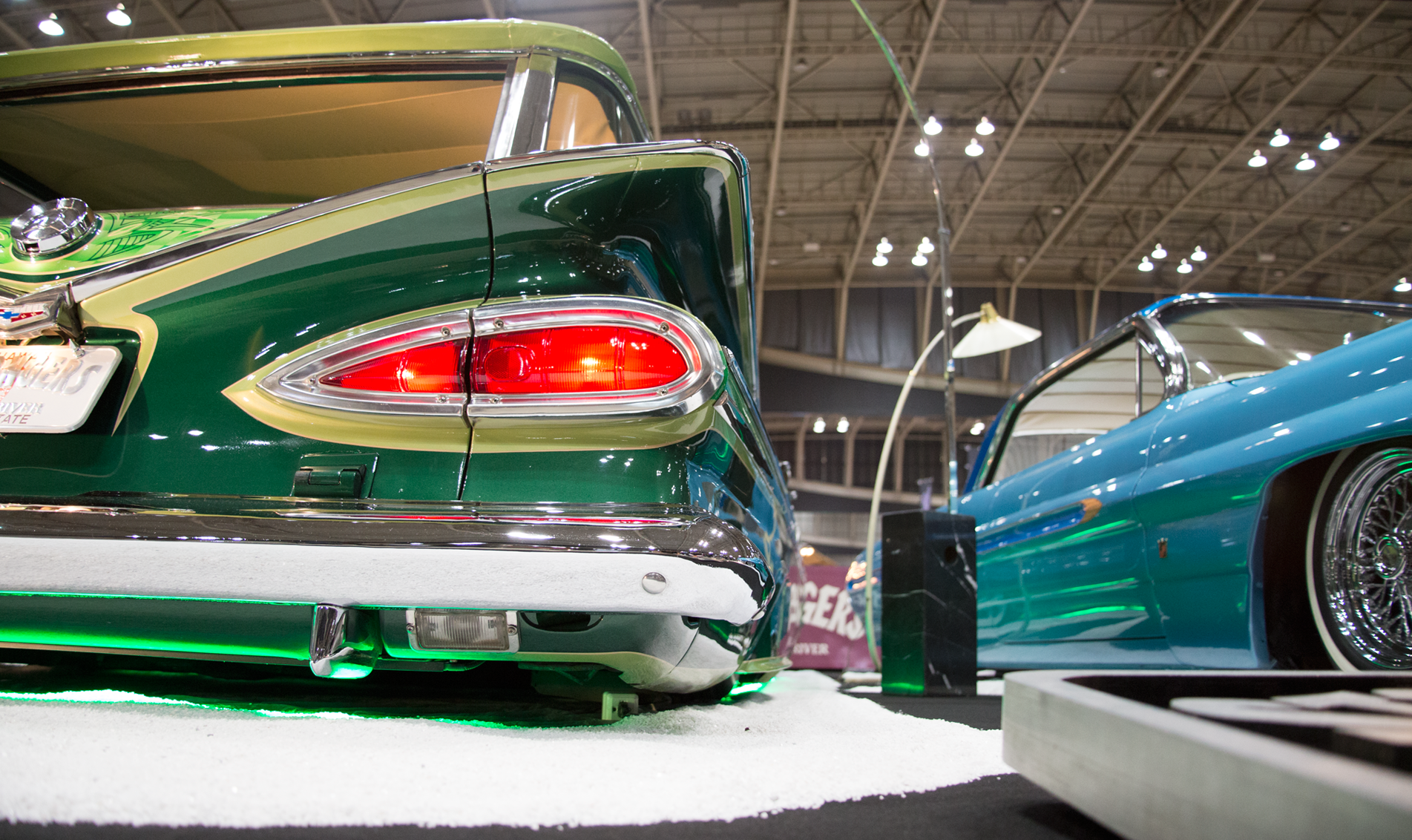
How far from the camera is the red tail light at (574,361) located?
1319 millimetres

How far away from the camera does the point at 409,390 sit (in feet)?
4.34

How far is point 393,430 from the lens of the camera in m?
1.31

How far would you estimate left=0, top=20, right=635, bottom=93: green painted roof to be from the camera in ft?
5.72

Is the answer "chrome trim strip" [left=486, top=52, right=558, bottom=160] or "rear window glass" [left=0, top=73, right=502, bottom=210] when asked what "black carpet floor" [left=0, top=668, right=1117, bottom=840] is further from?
"rear window glass" [left=0, top=73, right=502, bottom=210]

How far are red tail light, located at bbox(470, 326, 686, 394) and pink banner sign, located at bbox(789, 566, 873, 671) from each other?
5.88 m

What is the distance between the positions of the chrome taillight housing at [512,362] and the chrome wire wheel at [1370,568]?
1.68 metres

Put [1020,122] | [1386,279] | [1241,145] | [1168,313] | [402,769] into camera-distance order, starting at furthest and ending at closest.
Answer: [1386,279]
[1241,145]
[1020,122]
[1168,313]
[402,769]

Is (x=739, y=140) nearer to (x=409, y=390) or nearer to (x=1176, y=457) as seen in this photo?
(x=1176, y=457)

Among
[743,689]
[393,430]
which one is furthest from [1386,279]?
[393,430]

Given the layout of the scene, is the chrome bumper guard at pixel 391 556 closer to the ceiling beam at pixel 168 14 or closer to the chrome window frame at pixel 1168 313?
the chrome window frame at pixel 1168 313

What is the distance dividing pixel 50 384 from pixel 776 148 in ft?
48.8

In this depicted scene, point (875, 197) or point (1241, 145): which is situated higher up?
point (1241, 145)

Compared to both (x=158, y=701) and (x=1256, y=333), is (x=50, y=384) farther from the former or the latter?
(x=1256, y=333)

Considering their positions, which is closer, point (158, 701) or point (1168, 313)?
point (158, 701)
